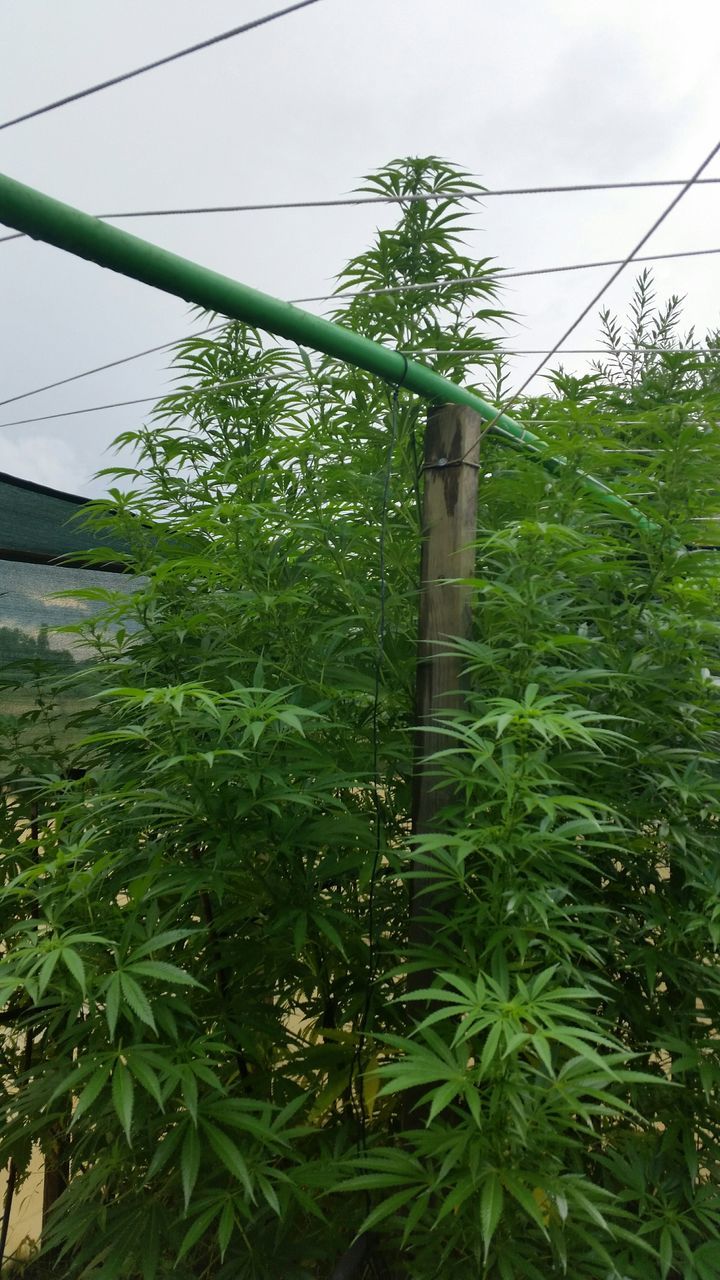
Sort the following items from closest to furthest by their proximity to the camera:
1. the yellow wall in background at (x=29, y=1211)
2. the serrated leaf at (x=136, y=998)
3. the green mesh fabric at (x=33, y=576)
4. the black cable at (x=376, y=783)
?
the serrated leaf at (x=136, y=998)
the black cable at (x=376, y=783)
the green mesh fabric at (x=33, y=576)
the yellow wall in background at (x=29, y=1211)

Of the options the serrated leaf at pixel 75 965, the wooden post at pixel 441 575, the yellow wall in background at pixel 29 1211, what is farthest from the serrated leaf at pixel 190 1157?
the yellow wall in background at pixel 29 1211

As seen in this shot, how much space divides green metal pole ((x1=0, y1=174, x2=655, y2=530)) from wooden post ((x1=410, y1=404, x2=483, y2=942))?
8cm

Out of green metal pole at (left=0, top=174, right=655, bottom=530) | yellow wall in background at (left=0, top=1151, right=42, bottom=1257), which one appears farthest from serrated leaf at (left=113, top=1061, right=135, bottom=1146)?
yellow wall in background at (left=0, top=1151, right=42, bottom=1257)

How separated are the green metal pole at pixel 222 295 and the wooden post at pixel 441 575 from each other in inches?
3.0

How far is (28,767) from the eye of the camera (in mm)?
1973

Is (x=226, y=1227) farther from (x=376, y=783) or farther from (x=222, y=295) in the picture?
(x=222, y=295)

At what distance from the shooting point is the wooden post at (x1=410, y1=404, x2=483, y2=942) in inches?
59.1

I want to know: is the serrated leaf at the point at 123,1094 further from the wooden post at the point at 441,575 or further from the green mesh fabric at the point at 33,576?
the green mesh fabric at the point at 33,576

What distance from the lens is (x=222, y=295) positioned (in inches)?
50.9

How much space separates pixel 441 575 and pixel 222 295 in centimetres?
56

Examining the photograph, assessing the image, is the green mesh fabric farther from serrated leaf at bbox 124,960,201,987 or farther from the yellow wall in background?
the yellow wall in background

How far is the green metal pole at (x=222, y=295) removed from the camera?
113 cm

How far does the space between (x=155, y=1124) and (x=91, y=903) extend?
32 cm

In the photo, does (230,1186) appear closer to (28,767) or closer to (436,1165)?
(436,1165)
